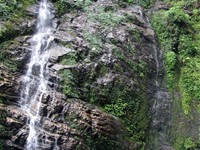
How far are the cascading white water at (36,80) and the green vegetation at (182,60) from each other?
21.0 feet

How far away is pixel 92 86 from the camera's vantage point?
13320 mm

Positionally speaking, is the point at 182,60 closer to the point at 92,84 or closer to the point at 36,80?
the point at 92,84

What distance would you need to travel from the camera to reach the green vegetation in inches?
556

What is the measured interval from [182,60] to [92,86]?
6036mm

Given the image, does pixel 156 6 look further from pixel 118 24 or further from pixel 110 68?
Answer: pixel 110 68

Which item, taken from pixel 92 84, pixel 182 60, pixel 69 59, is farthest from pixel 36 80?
pixel 182 60

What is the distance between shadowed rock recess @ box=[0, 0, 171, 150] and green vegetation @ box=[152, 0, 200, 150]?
0.54 meters

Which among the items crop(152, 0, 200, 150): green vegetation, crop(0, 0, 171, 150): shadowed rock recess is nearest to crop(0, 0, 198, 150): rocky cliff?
crop(0, 0, 171, 150): shadowed rock recess

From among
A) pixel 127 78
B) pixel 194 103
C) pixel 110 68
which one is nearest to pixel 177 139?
pixel 194 103

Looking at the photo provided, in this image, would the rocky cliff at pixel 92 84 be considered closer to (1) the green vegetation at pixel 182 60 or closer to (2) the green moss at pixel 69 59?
(2) the green moss at pixel 69 59

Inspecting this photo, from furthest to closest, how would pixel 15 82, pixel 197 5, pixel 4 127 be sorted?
pixel 197 5, pixel 15 82, pixel 4 127

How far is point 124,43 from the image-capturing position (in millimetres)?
15742

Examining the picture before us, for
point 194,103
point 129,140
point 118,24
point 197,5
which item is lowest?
point 129,140

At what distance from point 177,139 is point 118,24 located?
7.08 meters
